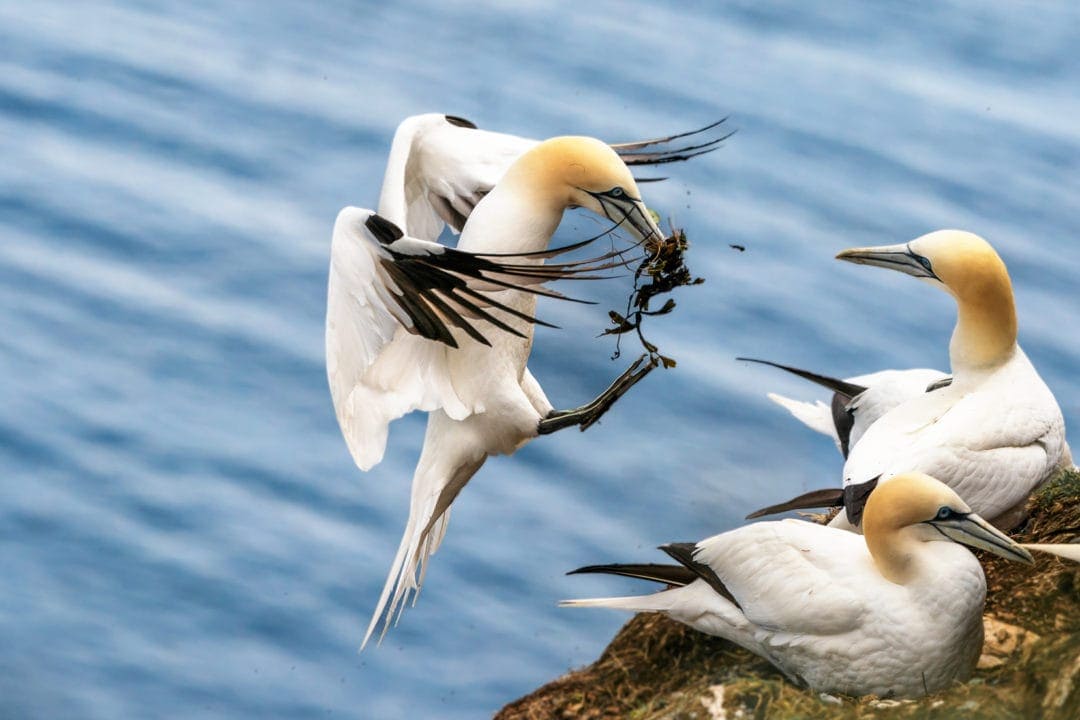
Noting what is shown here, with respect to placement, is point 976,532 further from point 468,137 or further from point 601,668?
point 468,137

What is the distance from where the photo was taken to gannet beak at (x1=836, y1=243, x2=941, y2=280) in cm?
440

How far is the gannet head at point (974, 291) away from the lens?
14.0 ft

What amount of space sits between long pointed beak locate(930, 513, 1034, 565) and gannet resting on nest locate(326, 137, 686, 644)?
2.73 ft

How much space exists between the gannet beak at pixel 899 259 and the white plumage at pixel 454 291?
559mm

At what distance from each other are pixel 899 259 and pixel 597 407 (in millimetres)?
862

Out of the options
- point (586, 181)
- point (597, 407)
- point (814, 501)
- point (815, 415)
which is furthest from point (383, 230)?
point (815, 415)

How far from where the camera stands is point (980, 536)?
12.5 feet

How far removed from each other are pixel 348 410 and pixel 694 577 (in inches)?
35.3

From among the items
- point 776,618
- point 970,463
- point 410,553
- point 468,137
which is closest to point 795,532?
point 776,618

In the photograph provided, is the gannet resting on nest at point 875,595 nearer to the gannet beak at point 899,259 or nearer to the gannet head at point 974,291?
the gannet head at point 974,291

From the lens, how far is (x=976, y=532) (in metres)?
3.82

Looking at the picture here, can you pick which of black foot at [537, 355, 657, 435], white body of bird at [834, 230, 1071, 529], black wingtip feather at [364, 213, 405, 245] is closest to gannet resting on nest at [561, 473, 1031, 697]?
white body of bird at [834, 230, 1071, 529]

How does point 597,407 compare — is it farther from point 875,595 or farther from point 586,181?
point 875,595

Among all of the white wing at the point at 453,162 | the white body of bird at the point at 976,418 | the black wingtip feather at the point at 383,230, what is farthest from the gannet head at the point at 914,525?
the white wing at the point at 453,162
